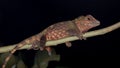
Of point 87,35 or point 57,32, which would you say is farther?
point 57,32

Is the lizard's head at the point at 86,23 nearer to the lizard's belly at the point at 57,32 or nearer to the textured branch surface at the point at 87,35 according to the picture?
the lizard's belly at the point at 57,32

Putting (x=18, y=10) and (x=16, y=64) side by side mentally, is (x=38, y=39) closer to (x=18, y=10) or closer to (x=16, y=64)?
(x=16, y=64)

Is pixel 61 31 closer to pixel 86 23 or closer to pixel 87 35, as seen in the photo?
pixel 86 23

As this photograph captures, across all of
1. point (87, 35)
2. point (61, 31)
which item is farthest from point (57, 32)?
point (87, 35)

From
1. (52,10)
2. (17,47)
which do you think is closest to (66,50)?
(52,10)

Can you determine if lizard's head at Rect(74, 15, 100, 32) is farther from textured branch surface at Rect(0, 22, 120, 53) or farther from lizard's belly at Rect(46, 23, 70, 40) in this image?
textured branch surface at Rect(0, 22, 120, 53)

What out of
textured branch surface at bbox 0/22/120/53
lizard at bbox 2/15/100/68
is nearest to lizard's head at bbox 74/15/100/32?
lizard at bbox 2/15/100/68

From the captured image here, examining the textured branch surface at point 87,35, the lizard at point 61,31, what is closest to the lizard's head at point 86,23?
the lizard at point 61,31

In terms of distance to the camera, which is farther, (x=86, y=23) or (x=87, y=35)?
(x=86, y=23)
